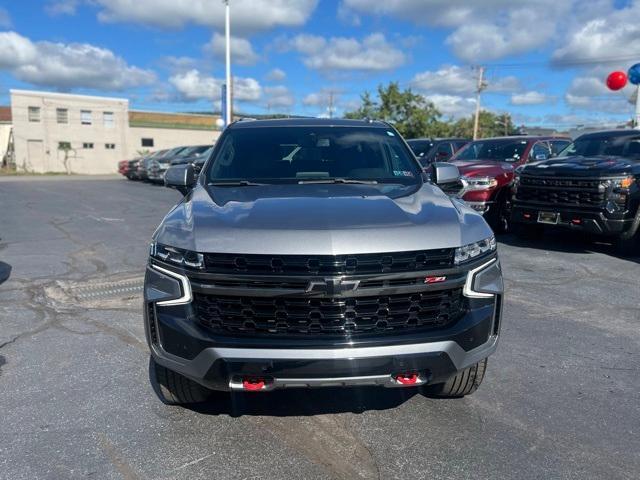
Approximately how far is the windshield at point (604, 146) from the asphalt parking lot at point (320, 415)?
3.89 meters

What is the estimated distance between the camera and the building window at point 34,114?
48.1 m

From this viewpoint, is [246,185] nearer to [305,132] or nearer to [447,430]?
[305,132]

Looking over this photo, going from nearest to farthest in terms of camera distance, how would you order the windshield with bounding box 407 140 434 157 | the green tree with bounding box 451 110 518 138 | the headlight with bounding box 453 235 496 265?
1. the headlight with bounding box 453 235 496 265
2. the windshield with bounding box 407 140 434 157
3. the green tree with bounding box 451 110 518 138

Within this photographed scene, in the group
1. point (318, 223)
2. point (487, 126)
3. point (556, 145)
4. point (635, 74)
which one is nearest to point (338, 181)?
point (318, 223)

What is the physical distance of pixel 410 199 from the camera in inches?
143

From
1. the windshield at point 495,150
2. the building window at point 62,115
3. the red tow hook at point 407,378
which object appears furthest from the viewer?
the building window at point 62,115

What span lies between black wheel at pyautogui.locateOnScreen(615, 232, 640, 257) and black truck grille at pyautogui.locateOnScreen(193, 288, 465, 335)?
6.45 m

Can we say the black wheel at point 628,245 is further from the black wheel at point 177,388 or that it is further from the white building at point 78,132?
the white building at point 78,132

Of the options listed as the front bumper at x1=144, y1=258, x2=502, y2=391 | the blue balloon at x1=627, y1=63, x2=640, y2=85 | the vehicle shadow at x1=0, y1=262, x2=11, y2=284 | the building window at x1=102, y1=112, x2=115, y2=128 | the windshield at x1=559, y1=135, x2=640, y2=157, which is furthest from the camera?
the building window at x1=102, y1=112, x2=115, y2=128

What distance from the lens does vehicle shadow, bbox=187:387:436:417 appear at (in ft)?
11.8

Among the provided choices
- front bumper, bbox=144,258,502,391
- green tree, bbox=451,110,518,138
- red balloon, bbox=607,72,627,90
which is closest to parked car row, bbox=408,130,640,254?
front bumper, bbox=144,258,502,391

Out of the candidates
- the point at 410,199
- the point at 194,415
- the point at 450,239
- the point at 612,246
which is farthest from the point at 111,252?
the point at 612,246

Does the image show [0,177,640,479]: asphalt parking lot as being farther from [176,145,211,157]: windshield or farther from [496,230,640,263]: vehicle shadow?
[176,145,211,157]: windshield

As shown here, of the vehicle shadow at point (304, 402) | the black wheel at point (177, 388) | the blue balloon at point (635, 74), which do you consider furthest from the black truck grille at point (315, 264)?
the blue balloon at point (635, 74)
